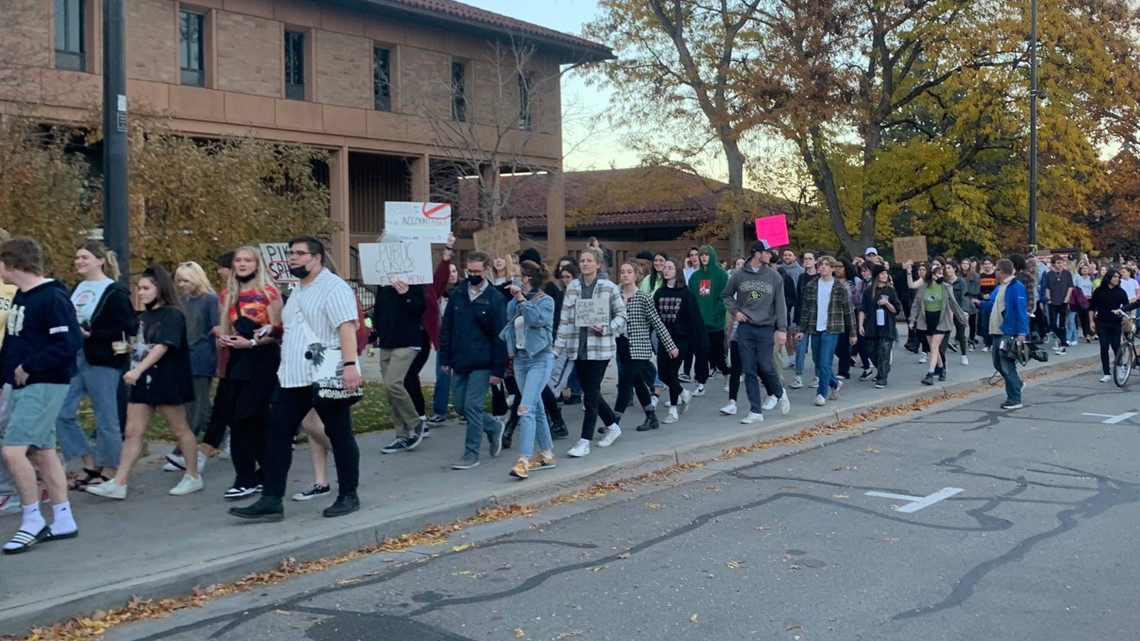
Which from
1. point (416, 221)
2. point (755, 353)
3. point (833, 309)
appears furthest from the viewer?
point (833, 309)

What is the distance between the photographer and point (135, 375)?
7727 millimetres

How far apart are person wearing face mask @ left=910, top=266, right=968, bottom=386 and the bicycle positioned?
217 centimetres

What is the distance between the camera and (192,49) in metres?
24.3

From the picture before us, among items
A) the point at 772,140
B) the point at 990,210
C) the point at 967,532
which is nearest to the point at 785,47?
the point at 772,140

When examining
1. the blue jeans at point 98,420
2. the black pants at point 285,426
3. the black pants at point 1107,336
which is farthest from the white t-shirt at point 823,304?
the blue jeans at point 98,420

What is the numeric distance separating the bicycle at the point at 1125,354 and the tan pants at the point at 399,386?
1064 cm

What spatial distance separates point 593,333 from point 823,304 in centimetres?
438

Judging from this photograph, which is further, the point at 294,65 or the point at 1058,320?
the point at 294,65

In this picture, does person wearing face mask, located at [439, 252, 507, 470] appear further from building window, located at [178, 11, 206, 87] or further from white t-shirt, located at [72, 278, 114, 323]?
building window, located at [178, 11, 206, 87]

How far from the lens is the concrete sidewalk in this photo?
235 inches

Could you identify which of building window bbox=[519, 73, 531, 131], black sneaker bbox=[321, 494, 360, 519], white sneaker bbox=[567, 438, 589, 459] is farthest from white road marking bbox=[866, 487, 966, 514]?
building window bbox=[519, 73, 531, 131]

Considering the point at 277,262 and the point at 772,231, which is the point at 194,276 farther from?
the point at 772,231

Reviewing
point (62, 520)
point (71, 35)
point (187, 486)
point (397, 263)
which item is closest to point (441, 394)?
point (397, 263)

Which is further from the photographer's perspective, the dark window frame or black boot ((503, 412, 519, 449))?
the dark window frame
